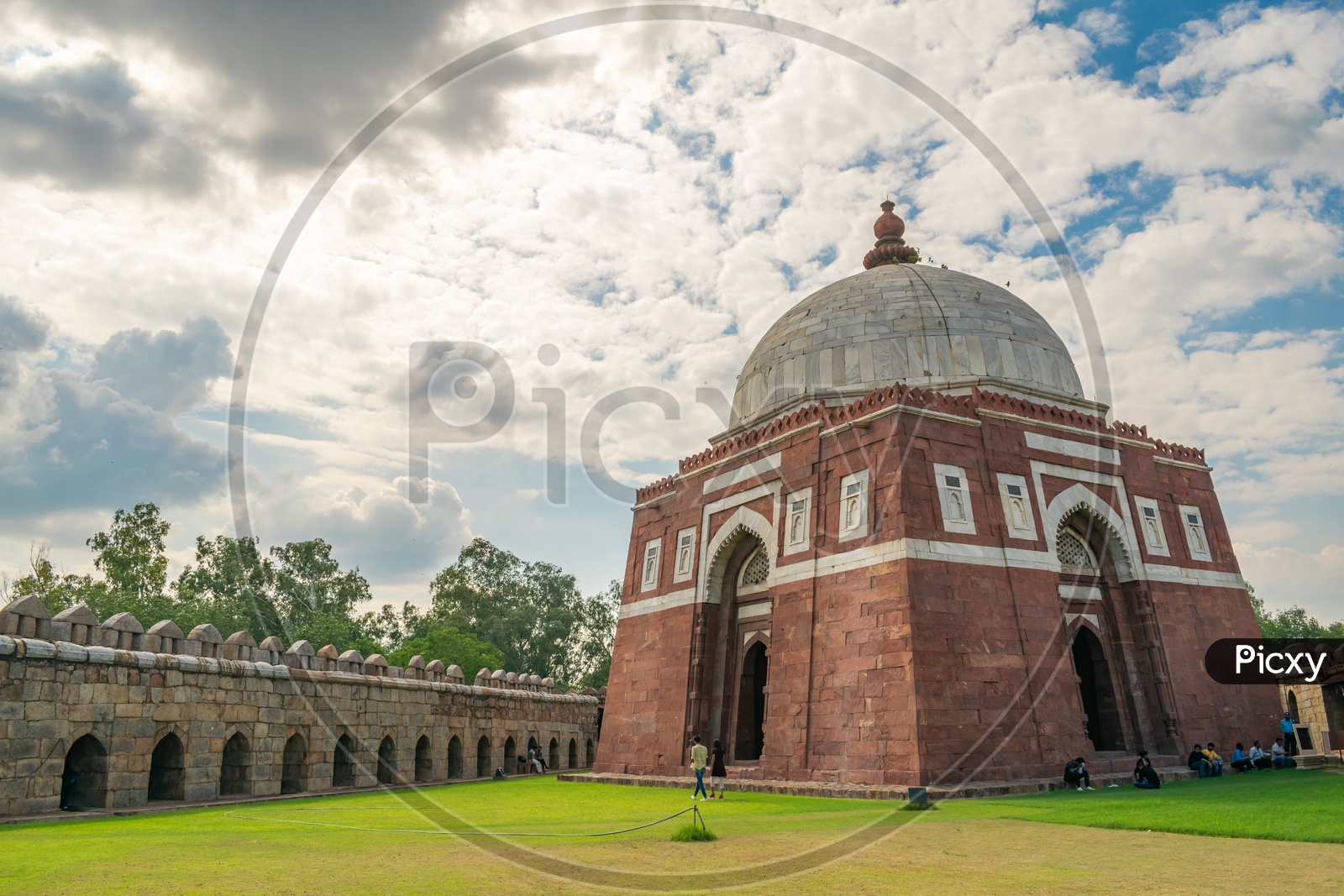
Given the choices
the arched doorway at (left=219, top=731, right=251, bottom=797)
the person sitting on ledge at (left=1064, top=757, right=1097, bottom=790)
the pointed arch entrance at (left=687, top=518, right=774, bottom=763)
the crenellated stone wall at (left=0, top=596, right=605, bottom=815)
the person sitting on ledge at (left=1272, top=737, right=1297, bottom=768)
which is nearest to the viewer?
the crenellated stone wall at (left=0, top=596, right=605, bottom=815)

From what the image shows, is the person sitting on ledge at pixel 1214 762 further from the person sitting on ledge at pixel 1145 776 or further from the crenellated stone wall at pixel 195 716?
the crenellated stone wall at pixel 195 716

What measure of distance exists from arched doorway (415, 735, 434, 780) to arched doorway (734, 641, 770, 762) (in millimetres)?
8074

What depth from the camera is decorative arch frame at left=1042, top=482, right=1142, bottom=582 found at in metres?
18.6

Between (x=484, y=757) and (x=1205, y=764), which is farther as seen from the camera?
(x=484, y=757)

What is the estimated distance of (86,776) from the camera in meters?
13.5

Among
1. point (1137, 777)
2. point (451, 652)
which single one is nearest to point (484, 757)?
point (451, 652)

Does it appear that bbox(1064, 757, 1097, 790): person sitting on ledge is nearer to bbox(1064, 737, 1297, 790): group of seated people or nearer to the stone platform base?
bbox(1064, 737, 1297, 790): group of seated people

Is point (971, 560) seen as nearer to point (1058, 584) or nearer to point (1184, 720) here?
point (1058, 584)

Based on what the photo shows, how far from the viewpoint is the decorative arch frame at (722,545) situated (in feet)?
66.6

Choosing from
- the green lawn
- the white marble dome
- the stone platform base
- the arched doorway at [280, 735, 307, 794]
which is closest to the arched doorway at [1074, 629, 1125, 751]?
the stone platform base

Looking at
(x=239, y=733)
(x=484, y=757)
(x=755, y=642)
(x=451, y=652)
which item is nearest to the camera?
(x=239, y=733)

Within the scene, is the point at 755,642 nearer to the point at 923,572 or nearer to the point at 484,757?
the point at 923,572

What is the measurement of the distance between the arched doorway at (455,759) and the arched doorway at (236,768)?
309 inches

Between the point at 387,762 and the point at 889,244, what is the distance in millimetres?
20160
